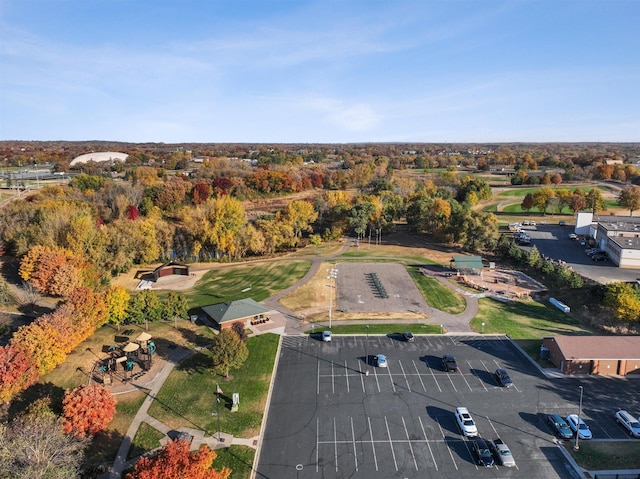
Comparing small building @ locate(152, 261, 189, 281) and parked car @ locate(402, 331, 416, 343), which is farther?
small building @ locate(152, 261, 189, 281)

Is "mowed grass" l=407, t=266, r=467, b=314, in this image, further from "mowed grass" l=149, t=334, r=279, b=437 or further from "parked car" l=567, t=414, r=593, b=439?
"mowed grass" l=149, t=334, r=279, b=437

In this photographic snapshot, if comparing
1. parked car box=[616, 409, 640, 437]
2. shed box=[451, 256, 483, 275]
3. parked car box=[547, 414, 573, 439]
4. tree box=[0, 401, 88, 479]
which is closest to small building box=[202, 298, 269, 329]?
tree box=[0, 401, 88, 479]

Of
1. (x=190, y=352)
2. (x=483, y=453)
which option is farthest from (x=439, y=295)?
(x=190, y=352)

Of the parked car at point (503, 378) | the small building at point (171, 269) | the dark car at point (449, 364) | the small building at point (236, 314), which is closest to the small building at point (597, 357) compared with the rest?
the parked car at point (503, 378)

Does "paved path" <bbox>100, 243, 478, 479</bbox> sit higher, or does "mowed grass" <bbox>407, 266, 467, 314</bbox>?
"mowed grass" <bbox>407, 266, 467, 314</bbox>

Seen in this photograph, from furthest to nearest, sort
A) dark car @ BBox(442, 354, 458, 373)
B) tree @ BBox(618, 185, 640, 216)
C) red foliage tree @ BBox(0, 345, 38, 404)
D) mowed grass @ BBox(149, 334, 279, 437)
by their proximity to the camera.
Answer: tree @ BBox(618, 185, 640, 216) < dark car @ BBox(442, 354, 458, 373) < mowed grass @ BBox(149, 334, 279, 437) < red foliage tree @ BBox(0, 345, 38, 404)

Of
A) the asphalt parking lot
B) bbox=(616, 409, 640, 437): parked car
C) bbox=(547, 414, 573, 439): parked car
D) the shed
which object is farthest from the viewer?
the shed
